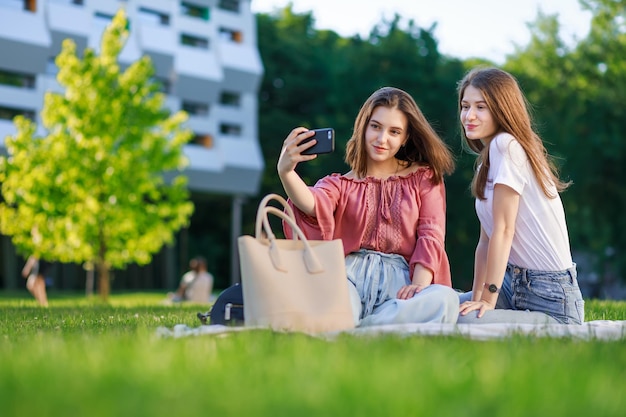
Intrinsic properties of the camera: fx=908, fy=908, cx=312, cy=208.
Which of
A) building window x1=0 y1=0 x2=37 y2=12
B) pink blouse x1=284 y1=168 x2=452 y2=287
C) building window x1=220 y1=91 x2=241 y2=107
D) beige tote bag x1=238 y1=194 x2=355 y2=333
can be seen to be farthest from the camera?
building window x1=220 y1=91 x2=241 y2=107

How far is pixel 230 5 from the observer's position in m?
39.6

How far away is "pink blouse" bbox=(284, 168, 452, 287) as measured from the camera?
238 inches

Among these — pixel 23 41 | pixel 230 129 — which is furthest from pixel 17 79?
pixel 230 129

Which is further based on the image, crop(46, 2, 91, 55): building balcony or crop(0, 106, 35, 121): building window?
crop(46, 2, 91, 55): building balcony

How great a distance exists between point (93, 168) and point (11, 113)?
40.8 feet

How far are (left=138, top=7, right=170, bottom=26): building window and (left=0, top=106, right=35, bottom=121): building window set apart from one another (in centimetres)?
592

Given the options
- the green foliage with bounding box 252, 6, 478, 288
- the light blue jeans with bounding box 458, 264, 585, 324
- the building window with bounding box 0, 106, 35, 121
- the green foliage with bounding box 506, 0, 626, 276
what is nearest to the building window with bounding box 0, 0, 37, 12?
the building window with bounding box 0, 106, 35, 121

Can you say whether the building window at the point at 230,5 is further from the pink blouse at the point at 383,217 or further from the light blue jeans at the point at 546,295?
the light blue jeans at the point at 546,295

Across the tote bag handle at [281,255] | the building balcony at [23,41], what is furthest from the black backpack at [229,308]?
the building balcony at [23,41]

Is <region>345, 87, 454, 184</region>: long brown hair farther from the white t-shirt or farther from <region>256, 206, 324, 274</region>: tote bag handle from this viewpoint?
<region>256, 206, 324, 274</region>: tote bag handle

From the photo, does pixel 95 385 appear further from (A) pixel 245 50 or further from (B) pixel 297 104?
(B) pixel 297 104

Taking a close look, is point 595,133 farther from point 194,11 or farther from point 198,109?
point 194,11

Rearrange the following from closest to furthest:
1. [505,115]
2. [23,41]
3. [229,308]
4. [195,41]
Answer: [229,308], [505,115], [23,41], [195,41]

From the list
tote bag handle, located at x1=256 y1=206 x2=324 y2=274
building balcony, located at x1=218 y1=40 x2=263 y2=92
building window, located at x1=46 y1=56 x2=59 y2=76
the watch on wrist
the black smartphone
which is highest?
building balcony, located at x1=218 y1=40 x2=263 y2=92
